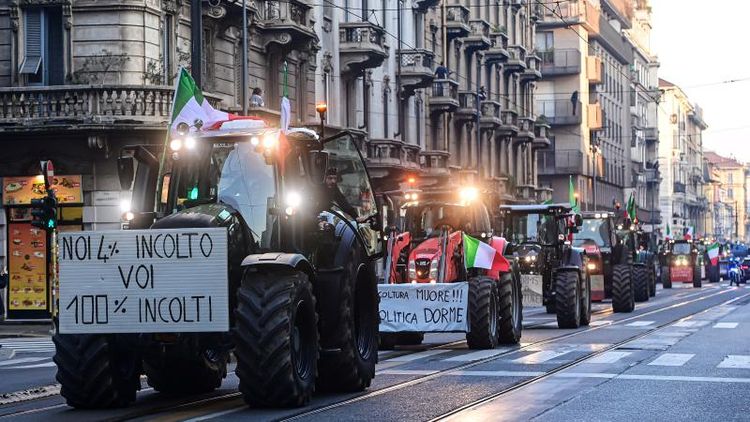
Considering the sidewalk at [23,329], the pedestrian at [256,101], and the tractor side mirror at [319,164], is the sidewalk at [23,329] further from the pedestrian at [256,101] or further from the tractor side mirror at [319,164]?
the tractor side mirror at [319,164]

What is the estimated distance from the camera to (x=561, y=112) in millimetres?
91688

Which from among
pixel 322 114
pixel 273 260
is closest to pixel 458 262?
pixel 322 114

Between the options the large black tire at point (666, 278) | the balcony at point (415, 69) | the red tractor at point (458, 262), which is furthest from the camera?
the large black tire at point (666, 278)

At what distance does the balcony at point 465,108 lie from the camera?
60281 millimetres

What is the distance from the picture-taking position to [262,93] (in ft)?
132

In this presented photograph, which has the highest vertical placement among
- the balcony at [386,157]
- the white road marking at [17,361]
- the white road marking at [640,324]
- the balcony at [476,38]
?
the balcony at [476,38]

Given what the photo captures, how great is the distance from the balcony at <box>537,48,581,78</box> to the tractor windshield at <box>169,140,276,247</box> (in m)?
77.2

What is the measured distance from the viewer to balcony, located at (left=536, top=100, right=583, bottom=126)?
9100 cm

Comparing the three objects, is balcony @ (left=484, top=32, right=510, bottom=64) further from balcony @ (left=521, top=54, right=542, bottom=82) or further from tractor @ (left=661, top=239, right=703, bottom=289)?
tractor @ (left=661, top=239, right=703, bottom=289)

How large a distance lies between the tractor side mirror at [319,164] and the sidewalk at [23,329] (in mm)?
19191

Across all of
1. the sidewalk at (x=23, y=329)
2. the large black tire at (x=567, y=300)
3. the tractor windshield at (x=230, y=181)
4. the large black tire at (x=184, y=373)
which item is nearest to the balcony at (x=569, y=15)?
the sidewalk at (x=23, y=329)

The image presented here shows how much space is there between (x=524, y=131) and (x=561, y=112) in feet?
64.1

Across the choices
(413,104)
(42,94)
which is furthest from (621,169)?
(42,94)

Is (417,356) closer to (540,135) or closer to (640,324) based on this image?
(640,324)
